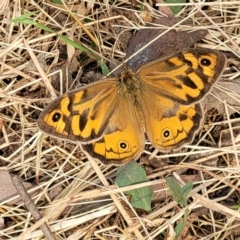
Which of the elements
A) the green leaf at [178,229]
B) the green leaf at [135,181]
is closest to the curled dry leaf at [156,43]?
the green leaf at [135,181]

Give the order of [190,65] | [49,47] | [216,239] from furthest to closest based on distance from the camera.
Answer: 1. [49,47]
2. [216,239]
3. [190,65]

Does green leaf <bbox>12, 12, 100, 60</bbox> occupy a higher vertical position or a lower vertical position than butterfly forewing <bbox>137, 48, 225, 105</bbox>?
higher

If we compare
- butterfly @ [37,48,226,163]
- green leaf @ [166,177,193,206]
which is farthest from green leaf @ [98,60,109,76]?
green leaf @ [166,177,193,206]

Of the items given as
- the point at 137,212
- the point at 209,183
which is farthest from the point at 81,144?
the point at 209,183

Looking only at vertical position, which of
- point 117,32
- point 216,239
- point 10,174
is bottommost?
point 216,239

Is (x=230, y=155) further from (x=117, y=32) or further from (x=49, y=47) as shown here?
(x=49, y=47)

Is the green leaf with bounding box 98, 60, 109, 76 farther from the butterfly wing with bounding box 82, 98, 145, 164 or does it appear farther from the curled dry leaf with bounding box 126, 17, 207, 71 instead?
the butterfly wing with bounding box 82, 98, 145, 164

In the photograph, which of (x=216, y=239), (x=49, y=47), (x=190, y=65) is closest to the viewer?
(x=190, y=65)
